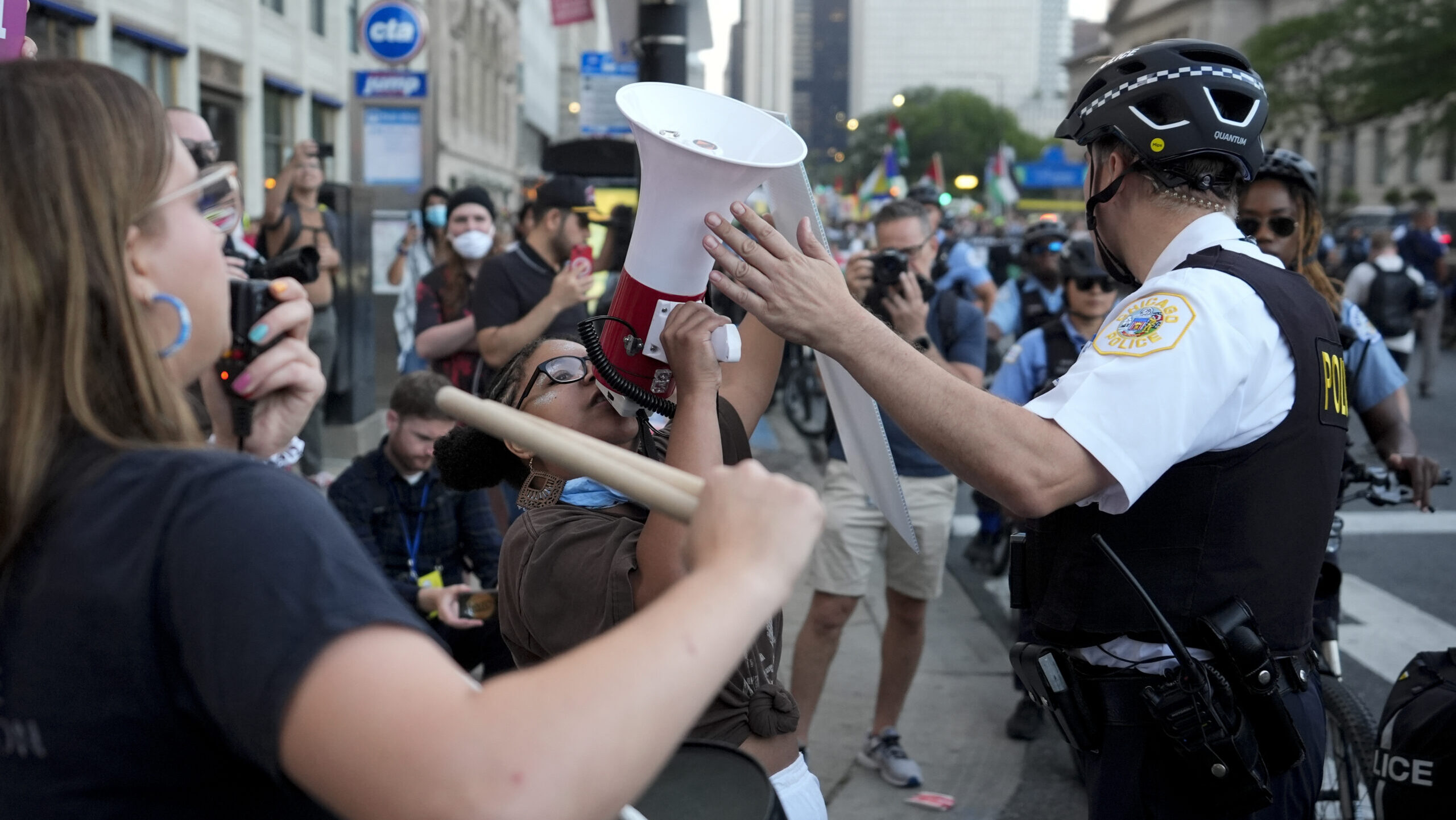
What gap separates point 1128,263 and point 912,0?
187m

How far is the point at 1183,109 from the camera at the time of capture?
7.38 feet

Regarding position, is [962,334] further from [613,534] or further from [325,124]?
[325,124]

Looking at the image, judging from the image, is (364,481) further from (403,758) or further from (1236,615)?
(403,758)

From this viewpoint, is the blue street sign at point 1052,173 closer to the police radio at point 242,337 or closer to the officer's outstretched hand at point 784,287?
the officer's outstretched hand at point 784,287

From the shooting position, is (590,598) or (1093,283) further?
(1093,283)

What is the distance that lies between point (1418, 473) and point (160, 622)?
12.5ft

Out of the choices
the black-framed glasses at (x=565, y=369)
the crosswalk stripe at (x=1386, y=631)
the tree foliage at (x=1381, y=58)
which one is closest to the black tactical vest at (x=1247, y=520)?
the black-framed glasses at (x=565, y=369)

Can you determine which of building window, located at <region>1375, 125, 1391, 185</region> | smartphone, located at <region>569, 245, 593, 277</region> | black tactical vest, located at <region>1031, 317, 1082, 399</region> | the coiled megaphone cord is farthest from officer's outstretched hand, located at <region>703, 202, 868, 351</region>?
building window, located at <region>1375, 125, 1391, 185</region>

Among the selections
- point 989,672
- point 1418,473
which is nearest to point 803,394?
point 989,672

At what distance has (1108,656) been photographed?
2270 millimetres

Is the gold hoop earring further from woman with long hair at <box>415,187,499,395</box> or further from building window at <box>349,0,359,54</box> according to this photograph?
building window at <box>349,0,359,54</box>

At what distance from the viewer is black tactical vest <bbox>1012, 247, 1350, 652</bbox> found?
6.79ft

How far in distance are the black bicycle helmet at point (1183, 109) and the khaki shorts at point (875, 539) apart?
92.7 inches

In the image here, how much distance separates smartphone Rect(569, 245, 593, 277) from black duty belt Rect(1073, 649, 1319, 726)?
314 cm
